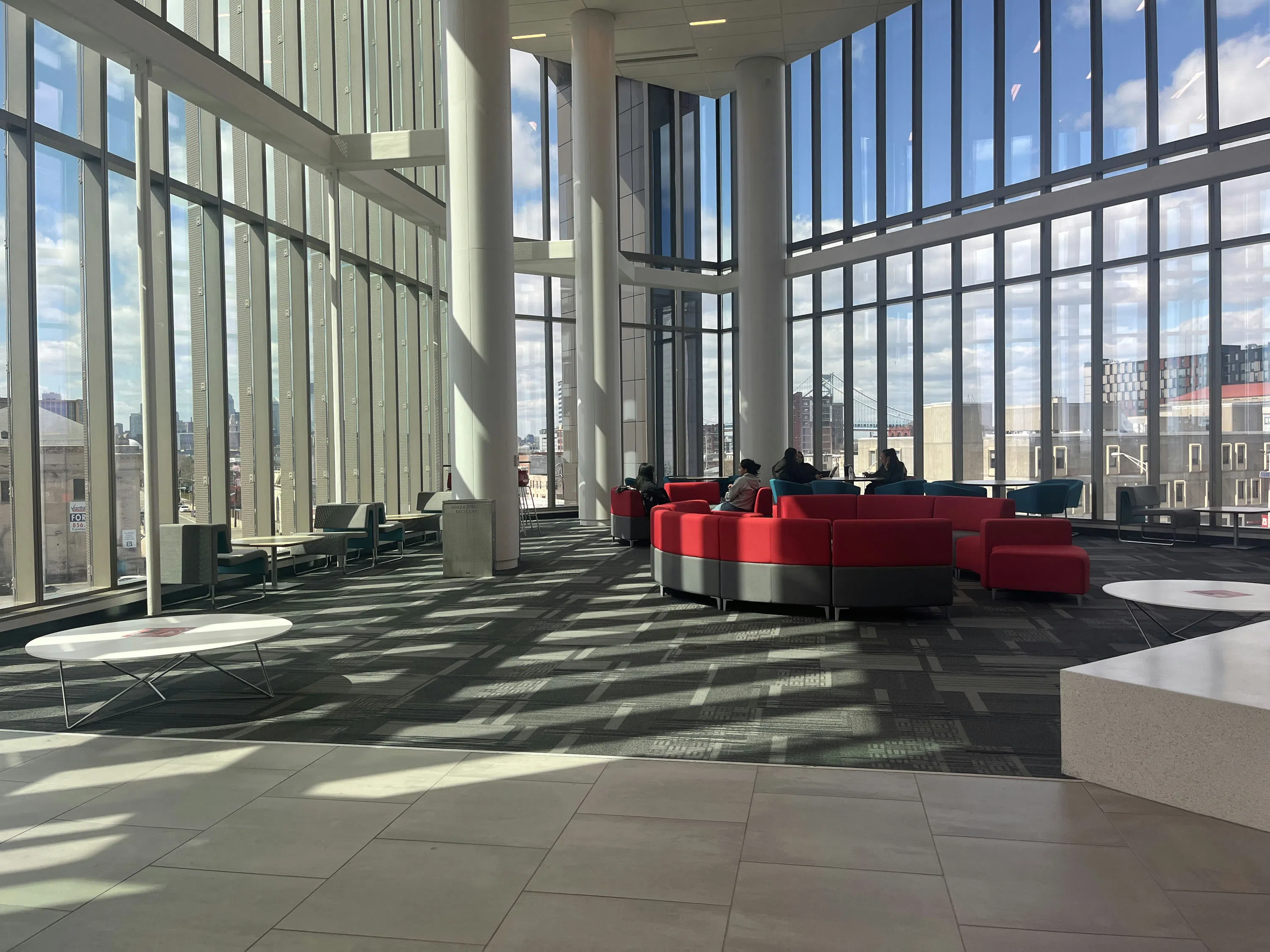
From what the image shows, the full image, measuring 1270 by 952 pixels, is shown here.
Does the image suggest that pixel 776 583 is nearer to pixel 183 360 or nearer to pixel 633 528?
pixel 633 528

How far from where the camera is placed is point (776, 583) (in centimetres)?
752

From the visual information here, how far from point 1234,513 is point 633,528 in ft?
25.5

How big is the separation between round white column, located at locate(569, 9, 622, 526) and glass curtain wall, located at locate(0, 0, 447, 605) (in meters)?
2.75

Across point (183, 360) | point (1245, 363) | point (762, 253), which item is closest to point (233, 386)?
point (183, 360)

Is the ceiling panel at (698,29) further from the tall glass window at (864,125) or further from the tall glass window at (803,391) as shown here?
the tall glass window at (803,391)

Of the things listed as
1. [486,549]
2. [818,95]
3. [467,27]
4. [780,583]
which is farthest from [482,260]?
[818,95]

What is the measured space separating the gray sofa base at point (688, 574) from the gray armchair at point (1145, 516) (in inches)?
289

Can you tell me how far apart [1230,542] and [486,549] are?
9770 millimetres

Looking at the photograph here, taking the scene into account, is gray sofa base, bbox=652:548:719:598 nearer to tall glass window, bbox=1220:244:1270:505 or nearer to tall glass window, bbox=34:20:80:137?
tall glass window, bbox=34:20:80:137

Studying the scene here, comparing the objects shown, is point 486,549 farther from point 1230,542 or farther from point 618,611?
point 1230,542

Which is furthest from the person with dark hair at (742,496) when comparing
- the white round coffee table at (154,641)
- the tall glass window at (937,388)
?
the tall glass window at (937,388)

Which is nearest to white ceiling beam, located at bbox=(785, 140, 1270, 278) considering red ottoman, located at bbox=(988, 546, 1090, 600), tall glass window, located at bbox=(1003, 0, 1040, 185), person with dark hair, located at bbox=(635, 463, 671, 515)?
tall glass window, located at bbox=(1003, 0, 1040, 185)

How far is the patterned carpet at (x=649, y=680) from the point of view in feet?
14.3

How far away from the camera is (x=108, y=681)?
18.6 ft
